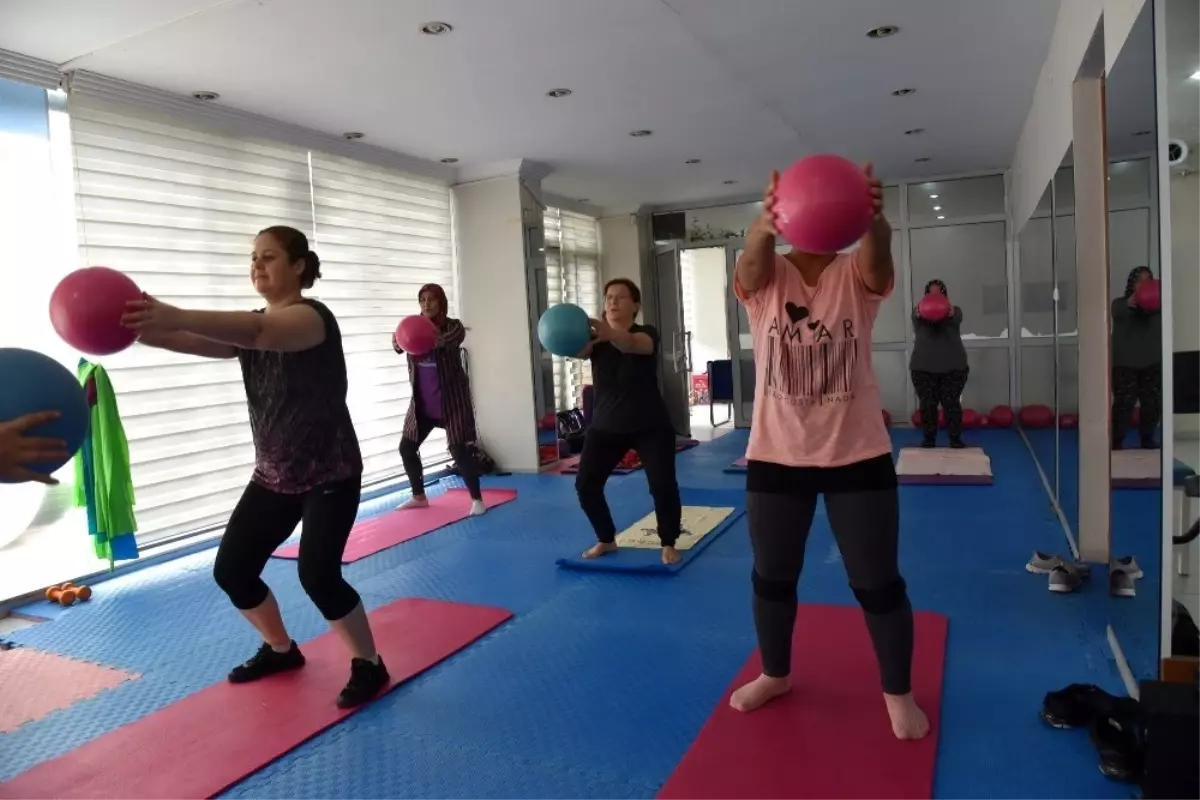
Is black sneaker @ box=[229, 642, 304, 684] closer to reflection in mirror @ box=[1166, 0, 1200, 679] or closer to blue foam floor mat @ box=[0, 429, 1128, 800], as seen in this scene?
blue foam floor mat @ box=[0, 429, 1128, 800]

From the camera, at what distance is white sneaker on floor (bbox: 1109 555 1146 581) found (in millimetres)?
2438

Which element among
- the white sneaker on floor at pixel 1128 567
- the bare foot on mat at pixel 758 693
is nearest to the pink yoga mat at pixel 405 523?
the bare foot on mat at pixel 758 693

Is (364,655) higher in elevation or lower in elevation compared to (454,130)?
lower

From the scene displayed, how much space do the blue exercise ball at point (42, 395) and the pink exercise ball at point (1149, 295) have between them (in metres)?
2.52

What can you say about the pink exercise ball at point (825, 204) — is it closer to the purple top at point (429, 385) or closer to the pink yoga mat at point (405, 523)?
the pink yoga mat at point (405, 523)

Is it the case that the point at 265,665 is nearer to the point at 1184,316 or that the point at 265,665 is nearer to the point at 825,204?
the point at 825,204

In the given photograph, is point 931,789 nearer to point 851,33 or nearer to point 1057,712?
point 1057,712

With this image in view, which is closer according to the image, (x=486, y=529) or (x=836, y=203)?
(x=836, y=203)

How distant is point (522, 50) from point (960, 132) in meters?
3.98

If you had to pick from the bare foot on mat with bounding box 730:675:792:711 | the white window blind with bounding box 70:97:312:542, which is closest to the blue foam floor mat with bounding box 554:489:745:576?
the bare foot on mat with bounding box 730:675:792:711

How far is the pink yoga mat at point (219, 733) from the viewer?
2.15 meters

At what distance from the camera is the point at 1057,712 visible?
2.17 meters

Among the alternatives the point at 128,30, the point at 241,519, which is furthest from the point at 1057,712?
the point at 128,30

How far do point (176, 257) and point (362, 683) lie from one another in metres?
3.20
